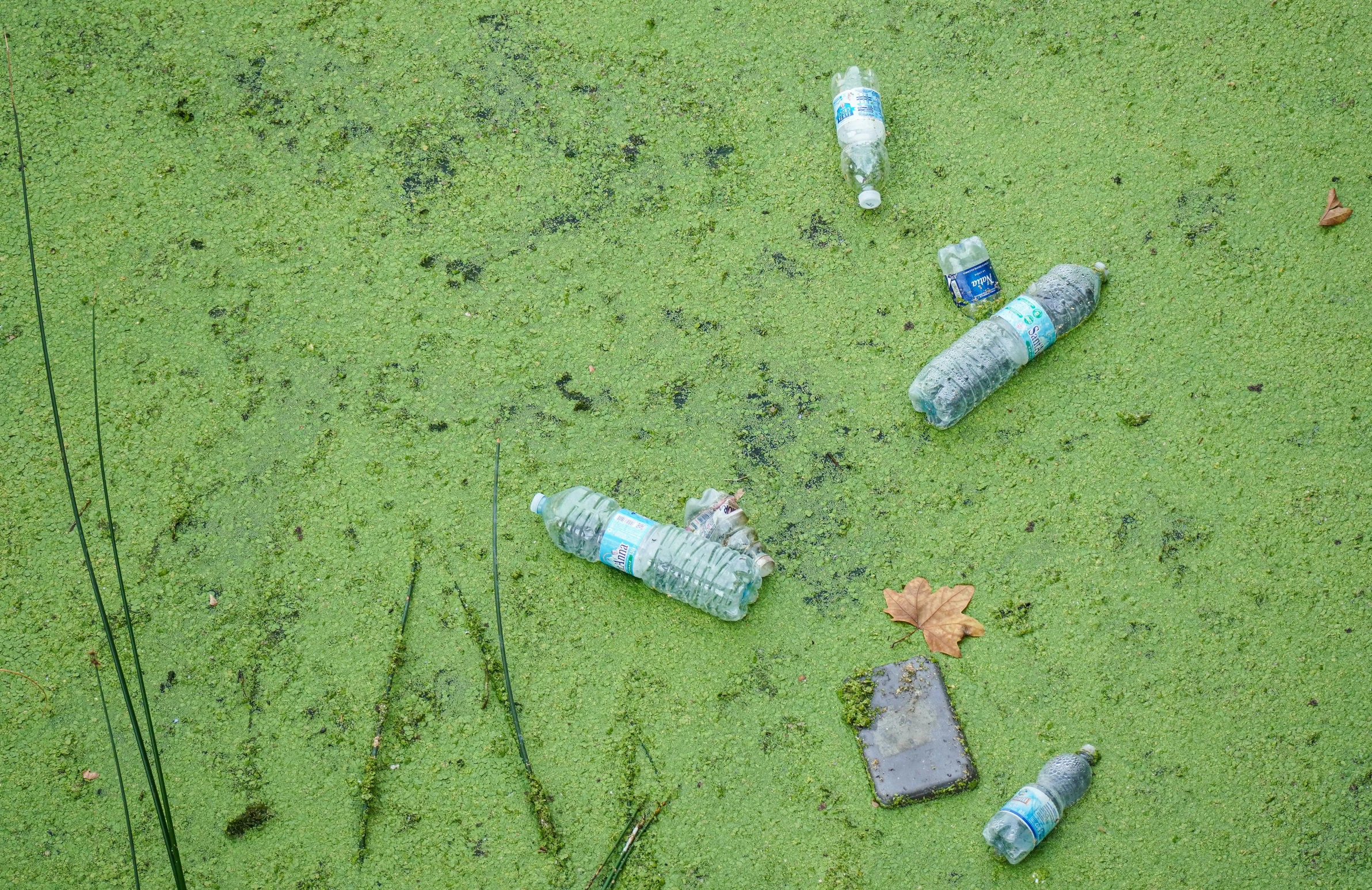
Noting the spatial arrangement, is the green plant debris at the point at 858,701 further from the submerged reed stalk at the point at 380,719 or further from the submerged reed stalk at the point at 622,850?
the submerged reed stalk at the point at 380,719

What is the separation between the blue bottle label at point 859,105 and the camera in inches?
85.9

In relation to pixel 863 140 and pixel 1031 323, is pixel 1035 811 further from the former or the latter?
pixel 863 140

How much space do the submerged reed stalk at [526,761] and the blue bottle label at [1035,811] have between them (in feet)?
2.93

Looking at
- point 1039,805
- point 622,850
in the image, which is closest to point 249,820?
point 622,850

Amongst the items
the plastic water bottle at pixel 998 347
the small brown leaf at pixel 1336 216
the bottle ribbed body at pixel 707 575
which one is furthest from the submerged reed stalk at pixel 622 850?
the small brown leaf at pixel 1336 216

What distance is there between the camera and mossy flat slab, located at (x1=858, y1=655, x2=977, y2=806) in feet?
6.32

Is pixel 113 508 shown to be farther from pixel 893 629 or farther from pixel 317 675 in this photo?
pixel 893 629

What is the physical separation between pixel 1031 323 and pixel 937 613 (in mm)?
646

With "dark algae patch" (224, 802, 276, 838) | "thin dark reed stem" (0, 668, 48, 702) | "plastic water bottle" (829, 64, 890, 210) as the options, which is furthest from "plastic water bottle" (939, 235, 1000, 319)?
"thin dark reed stem" (0, 668, 48, 702)

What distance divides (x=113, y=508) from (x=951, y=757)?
1886 millimetres

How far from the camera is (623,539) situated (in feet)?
6.54

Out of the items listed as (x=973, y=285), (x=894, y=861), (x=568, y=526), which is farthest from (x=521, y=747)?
(x=973, y=285)

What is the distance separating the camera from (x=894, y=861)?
1.90 meters

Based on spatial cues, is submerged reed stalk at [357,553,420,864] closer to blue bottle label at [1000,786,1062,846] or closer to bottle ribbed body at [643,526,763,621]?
bottle ribbed body at [643,526,763,621]
